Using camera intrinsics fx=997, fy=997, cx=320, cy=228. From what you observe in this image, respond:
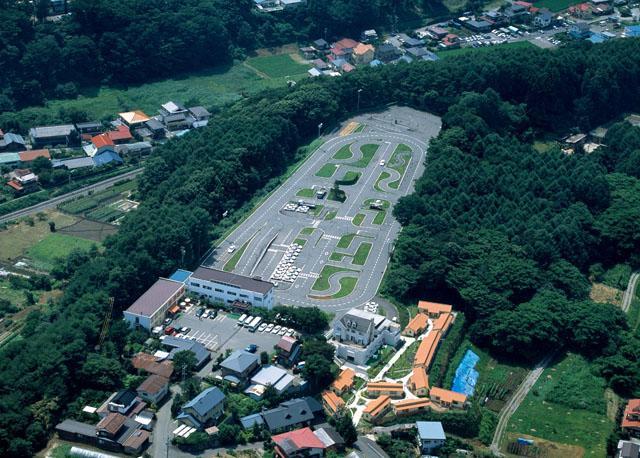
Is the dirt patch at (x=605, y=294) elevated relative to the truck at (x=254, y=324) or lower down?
lower down

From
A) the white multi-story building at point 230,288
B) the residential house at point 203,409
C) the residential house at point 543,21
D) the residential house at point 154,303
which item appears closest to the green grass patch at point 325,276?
the white multi-story building at point 230,288

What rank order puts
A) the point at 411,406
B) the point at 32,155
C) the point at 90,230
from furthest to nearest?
the point at 32,155, the point at 90,230, the point at 411,406

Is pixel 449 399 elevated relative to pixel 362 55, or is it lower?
lower

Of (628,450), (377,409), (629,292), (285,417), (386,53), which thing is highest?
(386,53)

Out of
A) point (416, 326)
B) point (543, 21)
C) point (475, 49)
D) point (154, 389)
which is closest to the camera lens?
point (154, 389)

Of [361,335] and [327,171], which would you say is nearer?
[361,335]

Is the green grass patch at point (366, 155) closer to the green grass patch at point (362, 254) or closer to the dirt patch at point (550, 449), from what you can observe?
the green grass patch at point (362, 254)

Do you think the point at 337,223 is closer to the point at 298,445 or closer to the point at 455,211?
the point at 455,211

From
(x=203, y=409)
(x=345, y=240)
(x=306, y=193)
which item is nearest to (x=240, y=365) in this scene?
(x=203, y=409)
